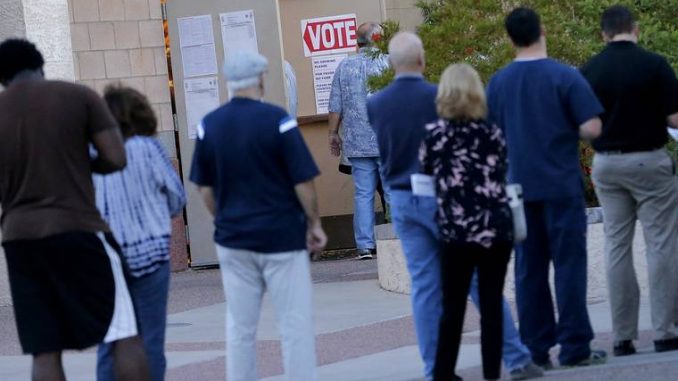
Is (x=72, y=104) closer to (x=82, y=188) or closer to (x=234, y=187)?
(x=82, y=188)

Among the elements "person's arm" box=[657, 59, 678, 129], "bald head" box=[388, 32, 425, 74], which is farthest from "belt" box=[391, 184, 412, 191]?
"person's arm" box=[657, 59, 678, 129]

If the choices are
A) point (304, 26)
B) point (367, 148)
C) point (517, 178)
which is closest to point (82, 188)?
point (517, 178)

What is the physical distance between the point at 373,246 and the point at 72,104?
7.66 m

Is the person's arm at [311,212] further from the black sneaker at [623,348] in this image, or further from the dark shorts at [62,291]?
the black sneaker at [623,348]

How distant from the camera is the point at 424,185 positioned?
7.20 metres

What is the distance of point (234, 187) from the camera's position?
702 centimetres

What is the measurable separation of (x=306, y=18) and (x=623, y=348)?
24.4 feet

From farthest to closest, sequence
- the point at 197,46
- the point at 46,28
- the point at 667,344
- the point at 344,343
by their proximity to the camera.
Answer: the point at 197,46, the point at 46,28, the point at 344,343, the point at 667,344

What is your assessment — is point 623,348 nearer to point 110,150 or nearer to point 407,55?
point 407,55

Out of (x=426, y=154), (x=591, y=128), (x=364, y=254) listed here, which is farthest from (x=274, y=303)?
(x=364, y=254)

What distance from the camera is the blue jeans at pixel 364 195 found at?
13789 millimetres

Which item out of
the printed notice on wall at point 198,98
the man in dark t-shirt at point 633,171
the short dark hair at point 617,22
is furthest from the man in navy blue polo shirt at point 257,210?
the printed notice on wall at point 198,98

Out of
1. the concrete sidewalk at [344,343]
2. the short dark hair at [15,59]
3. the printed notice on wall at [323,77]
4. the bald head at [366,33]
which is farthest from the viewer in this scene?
the printed notice on wall at [323,77]

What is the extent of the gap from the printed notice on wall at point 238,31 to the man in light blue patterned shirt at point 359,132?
90 centimetres
